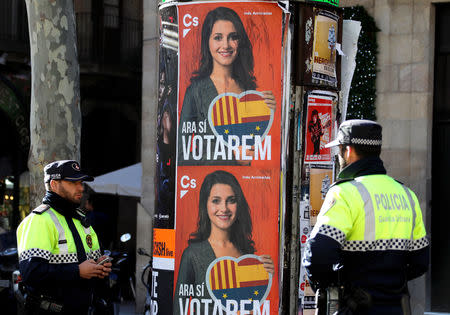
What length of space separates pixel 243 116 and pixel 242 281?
1.12 meters

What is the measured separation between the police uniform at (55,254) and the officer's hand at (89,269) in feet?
0.11

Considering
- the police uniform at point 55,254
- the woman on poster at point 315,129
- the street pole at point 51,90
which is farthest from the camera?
the street pole at point 51,90

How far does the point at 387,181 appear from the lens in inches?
185

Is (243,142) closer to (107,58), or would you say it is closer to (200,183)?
(200,183)

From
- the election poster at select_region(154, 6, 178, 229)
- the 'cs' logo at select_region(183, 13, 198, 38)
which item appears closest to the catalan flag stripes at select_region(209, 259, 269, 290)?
the election poster at select_region(154, 6, 178, 229)

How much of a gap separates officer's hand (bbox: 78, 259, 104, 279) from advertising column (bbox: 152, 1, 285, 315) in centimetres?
60

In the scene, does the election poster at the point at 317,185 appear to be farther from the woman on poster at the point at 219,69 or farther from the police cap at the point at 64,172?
the police cap at the point at 64,172

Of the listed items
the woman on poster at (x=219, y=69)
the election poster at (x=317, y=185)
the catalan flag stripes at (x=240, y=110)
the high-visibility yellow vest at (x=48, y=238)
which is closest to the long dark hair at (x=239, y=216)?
the woman on poster at (x=219, y=69)

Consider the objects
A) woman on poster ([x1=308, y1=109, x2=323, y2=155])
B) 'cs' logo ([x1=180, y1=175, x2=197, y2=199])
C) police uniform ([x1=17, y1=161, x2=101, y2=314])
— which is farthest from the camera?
woman on poster ([x1=308, y1=109, x2=323, y2=155])

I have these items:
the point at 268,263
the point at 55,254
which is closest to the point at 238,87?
the point at 268,263

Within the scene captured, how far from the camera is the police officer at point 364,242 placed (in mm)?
4453

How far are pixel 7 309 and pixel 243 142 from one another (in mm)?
5797

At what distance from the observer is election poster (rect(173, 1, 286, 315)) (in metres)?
5.70

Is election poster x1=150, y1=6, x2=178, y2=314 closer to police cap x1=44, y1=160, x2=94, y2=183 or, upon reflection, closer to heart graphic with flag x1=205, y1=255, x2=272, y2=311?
heart graphic with flag x1=205, y1=255, x2=272, y2=311
